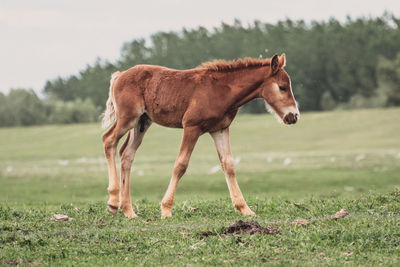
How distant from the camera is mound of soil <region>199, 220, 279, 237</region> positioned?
8209 mm

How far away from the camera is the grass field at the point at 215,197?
739cm

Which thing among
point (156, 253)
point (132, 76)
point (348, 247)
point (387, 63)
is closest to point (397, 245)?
point (348, 247)

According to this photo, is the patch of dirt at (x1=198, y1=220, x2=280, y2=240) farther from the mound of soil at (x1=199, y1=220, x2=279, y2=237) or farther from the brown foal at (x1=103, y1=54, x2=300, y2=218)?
the brown foal at (x1=103, y1=54, x2=300, y2=218)

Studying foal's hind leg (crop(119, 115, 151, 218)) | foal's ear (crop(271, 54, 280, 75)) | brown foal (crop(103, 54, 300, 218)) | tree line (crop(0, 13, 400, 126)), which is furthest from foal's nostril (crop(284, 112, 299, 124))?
tree line (crop(0, 13, 400, 126))

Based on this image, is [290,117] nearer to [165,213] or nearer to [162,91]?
[162,91]

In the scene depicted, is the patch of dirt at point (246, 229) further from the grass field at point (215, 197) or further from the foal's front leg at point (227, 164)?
the foal's front leg at point (227, 164)

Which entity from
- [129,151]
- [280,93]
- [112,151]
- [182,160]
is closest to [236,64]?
[280,93]

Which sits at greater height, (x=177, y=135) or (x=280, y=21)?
(x=280, y=21)

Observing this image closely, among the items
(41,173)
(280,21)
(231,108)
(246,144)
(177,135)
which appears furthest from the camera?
(280,21)

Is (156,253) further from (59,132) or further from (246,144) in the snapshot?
(59,132)

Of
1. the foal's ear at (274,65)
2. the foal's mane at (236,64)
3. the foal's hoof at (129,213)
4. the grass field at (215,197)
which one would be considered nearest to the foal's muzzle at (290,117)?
the foal's ear at (274,65)

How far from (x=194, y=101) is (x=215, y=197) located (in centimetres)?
735

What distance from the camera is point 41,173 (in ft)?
105

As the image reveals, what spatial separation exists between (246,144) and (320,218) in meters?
39.7
